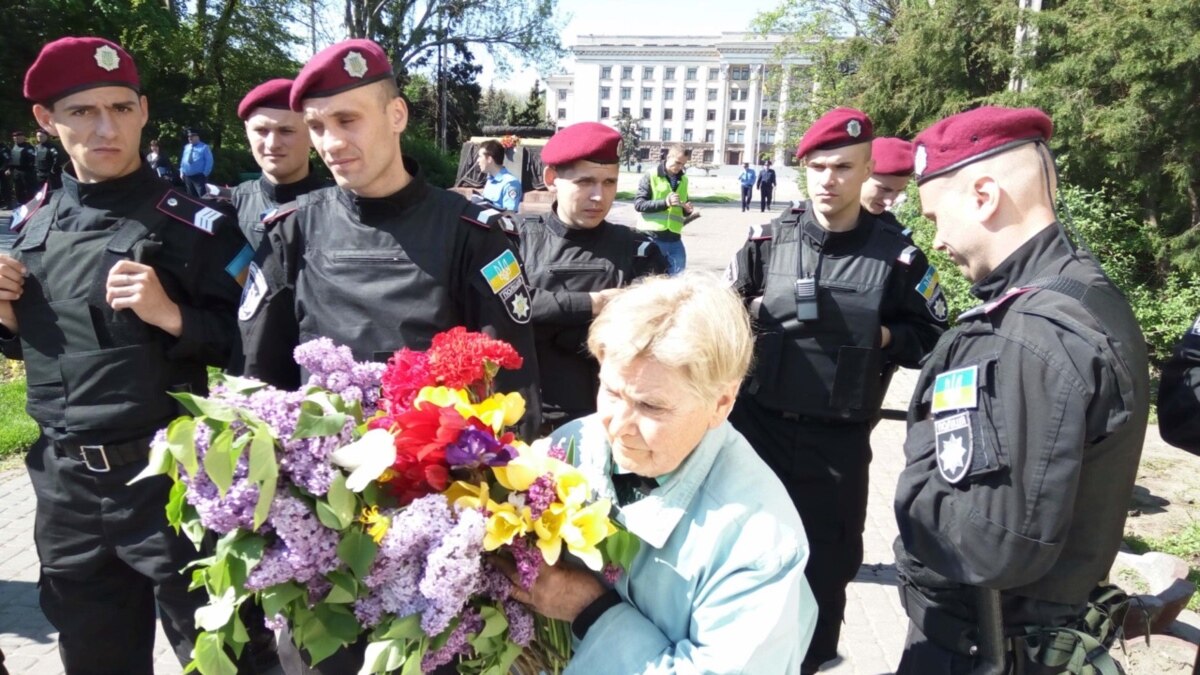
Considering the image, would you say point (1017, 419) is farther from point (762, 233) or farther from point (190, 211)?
point (190, 211)

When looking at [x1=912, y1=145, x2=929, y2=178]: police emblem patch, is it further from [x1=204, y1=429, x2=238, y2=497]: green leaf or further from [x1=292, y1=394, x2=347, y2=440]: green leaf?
[x1=204, y1=429, x2=238, y2=497]: green leaf

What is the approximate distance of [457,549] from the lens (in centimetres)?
127

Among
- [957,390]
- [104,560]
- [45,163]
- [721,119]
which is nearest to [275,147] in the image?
[104,560]

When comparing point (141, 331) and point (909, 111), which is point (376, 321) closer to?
point (141, 331)

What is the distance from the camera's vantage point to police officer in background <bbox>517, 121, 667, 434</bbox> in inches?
136

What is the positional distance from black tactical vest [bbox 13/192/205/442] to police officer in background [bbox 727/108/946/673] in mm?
2195

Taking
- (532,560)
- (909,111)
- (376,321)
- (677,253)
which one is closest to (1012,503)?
(532,560)

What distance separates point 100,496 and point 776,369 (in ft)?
7.88

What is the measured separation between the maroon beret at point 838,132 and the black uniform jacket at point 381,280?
53.3 inches

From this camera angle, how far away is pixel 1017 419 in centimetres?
181

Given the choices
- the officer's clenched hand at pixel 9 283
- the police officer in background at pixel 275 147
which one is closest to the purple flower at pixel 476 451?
the officer's clenched hand at pixel 9 283

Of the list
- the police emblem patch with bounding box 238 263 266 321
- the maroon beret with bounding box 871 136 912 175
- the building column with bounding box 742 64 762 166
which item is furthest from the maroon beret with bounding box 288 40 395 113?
the building column with bounding box 742 64 762 166

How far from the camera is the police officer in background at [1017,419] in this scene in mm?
1799

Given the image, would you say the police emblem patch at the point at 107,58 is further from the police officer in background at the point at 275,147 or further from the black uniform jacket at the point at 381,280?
the police officer in background at the point at 275,147
